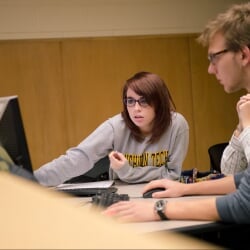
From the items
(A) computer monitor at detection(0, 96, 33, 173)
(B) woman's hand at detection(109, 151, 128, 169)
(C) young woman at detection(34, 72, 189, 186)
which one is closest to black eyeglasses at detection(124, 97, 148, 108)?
(C) young woman at detection(34, 72, 189, 186)

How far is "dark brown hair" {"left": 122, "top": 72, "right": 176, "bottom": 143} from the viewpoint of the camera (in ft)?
6.42

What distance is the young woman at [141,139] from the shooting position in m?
1.91

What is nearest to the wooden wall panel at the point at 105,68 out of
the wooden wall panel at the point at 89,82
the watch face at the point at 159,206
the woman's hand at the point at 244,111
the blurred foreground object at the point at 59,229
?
the wooden wall panel at the point at 89,82

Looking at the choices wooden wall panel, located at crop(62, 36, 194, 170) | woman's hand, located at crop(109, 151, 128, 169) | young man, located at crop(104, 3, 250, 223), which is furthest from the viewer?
wooden wall panel, located at crop(62, 36, 194, 170)

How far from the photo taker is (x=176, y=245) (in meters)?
0.37

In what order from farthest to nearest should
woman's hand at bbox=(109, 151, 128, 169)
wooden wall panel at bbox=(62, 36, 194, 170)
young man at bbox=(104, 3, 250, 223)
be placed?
wooden wall panel at bbox=(62, 36, 194, 170)
woman's hand at bbox=(109, 151, 128, 169)
young man at bbox=(104, 3, 250, 223)

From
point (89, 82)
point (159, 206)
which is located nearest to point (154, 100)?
point (159, 206)

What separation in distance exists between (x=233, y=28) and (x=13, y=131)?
87 cm

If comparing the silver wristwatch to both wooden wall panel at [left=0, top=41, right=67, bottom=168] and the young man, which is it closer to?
the young man

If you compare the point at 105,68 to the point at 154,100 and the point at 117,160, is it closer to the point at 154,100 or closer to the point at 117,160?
the point at 154,100

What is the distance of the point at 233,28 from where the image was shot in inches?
57.8

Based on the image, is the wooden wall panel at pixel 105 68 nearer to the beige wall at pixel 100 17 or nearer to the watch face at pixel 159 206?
the beige wall at pixel 100 17

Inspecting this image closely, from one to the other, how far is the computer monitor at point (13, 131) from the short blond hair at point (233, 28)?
0.75 metres

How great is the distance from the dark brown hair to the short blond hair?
18.4 inches
